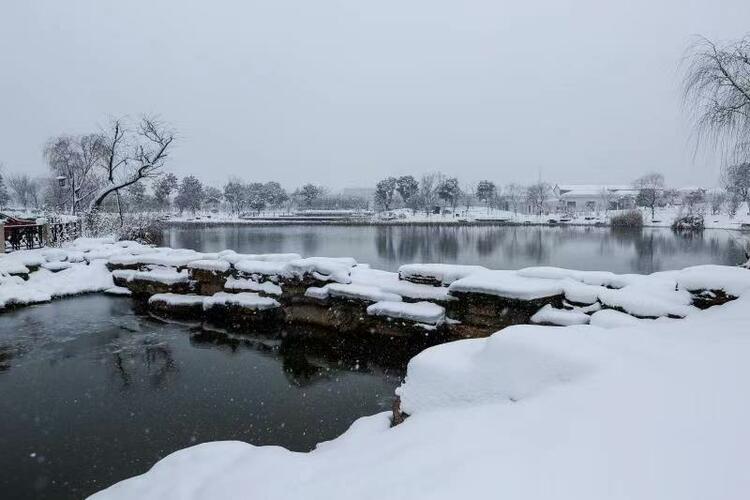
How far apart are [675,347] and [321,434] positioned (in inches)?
137

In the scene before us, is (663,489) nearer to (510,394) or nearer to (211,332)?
(510,394)

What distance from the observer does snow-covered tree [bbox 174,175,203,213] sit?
213 feet

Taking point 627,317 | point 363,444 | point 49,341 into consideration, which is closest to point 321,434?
point 363,444

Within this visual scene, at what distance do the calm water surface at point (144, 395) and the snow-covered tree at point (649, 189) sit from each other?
60282 mm

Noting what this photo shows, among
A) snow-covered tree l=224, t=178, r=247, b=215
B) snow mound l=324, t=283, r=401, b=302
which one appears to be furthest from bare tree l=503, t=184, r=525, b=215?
snow mound l=324, t=283, r=401, b=302

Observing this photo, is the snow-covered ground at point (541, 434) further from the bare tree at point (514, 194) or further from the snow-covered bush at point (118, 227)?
the bare tree at point (514, 194)

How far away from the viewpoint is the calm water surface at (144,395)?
4223mm

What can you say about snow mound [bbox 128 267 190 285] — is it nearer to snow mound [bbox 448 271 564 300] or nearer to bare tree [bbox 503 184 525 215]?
snow mound [bbox 448 271 564 300]

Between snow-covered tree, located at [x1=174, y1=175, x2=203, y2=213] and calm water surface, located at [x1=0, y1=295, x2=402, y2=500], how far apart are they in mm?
61189

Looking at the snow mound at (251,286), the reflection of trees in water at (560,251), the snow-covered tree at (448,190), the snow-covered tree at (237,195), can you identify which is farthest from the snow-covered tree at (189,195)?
the snow mound at (251,286)

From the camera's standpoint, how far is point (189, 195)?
6500 centimetres

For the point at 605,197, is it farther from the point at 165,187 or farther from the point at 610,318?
the point at 610,318

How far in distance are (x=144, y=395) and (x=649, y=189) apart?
6466cm

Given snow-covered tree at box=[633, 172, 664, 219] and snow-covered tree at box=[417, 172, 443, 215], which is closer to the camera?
snow-covered tree at box=[633, 172, 664, 219]
